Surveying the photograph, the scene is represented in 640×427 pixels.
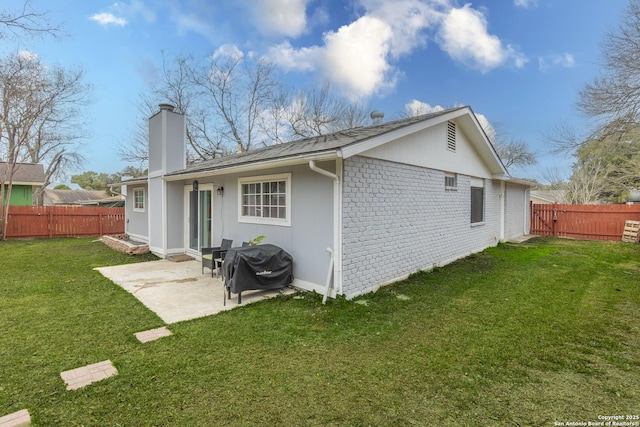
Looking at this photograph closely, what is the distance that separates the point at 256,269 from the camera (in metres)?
5.33

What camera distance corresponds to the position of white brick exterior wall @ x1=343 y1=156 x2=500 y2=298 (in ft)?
17.4

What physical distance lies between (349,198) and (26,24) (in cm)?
653

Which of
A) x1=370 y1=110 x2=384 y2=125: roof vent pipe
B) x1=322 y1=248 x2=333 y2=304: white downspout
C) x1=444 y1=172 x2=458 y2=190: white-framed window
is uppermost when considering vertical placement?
x1=370 y1=110 x2=384 y2=125: roof vent pipe

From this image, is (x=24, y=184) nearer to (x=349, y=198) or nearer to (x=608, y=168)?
(x=349, y=198)

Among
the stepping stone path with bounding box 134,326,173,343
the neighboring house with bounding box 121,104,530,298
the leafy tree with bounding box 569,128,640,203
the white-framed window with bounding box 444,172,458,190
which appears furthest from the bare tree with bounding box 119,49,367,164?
the stepping stone path with bounding box 134,326,173,343

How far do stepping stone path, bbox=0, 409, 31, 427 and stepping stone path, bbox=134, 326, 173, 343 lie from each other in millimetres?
1296

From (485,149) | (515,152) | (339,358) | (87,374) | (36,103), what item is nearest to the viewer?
(87,374)

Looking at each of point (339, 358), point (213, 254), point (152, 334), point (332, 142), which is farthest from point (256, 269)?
point (332, 142)

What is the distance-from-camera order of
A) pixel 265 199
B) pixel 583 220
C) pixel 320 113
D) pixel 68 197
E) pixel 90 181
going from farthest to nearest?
pixel 90 181, pixel 68 197, pixel 320 113, pixel 583 220, pixel 265 199

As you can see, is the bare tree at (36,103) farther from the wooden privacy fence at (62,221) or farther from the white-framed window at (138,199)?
the white-framed window at (138,199)

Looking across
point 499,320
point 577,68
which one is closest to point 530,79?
point 577,68

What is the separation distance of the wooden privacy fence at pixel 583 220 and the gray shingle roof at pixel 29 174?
2688 centimetres

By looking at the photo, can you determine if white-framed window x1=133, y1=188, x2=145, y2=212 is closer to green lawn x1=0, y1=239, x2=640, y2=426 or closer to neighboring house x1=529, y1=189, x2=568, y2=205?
green lawn x1=0, y1=239, x2=640, y2=426

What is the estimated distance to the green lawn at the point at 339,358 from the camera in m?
2.47
